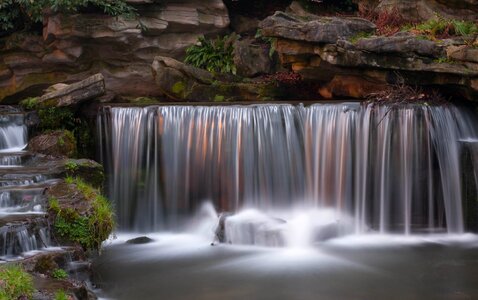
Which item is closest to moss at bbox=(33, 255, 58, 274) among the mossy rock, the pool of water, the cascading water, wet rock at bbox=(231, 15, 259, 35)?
the cascading water

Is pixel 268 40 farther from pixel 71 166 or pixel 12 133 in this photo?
pixel 71 166

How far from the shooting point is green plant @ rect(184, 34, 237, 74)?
53.1 feet

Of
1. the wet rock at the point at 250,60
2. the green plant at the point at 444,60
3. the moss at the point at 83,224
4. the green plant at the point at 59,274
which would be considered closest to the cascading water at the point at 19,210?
the moss at the point at 83,224

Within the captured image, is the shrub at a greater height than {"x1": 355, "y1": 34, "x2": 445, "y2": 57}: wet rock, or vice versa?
the shrub

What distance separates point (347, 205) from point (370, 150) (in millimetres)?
1142

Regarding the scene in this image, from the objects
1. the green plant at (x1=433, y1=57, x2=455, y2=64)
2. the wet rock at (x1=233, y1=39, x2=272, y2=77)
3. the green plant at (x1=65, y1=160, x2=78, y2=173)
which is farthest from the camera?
the wet rock at (x1=233, y1=39, x2=272, y2=77)

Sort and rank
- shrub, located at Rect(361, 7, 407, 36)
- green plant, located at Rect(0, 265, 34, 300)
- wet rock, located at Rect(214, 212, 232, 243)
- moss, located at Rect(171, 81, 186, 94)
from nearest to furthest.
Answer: green plant, located at Rect(0, 265, 34, 300) < wet rock, located at Rect(214, 212, 232, 243) < shrub, located at Rect(361, 7, 407, 36) < moss, located at Rect(171, 81, 186, 94)

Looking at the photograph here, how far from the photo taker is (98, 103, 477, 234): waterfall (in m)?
10.9

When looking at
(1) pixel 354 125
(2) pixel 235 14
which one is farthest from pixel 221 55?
(1) pixel 354 125

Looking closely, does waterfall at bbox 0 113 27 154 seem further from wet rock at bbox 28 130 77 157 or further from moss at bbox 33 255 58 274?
moss at bbox 33 255 58 274

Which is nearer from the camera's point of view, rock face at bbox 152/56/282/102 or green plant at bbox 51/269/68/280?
green plant at bbox 51/269/68/280

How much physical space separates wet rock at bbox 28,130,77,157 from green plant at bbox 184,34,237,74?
226 inches

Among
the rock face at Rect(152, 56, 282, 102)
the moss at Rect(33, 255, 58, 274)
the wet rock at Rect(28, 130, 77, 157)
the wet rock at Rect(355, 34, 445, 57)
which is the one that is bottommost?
the moss at Rect(33, 255, 58, 274)

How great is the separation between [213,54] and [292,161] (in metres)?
5.81
